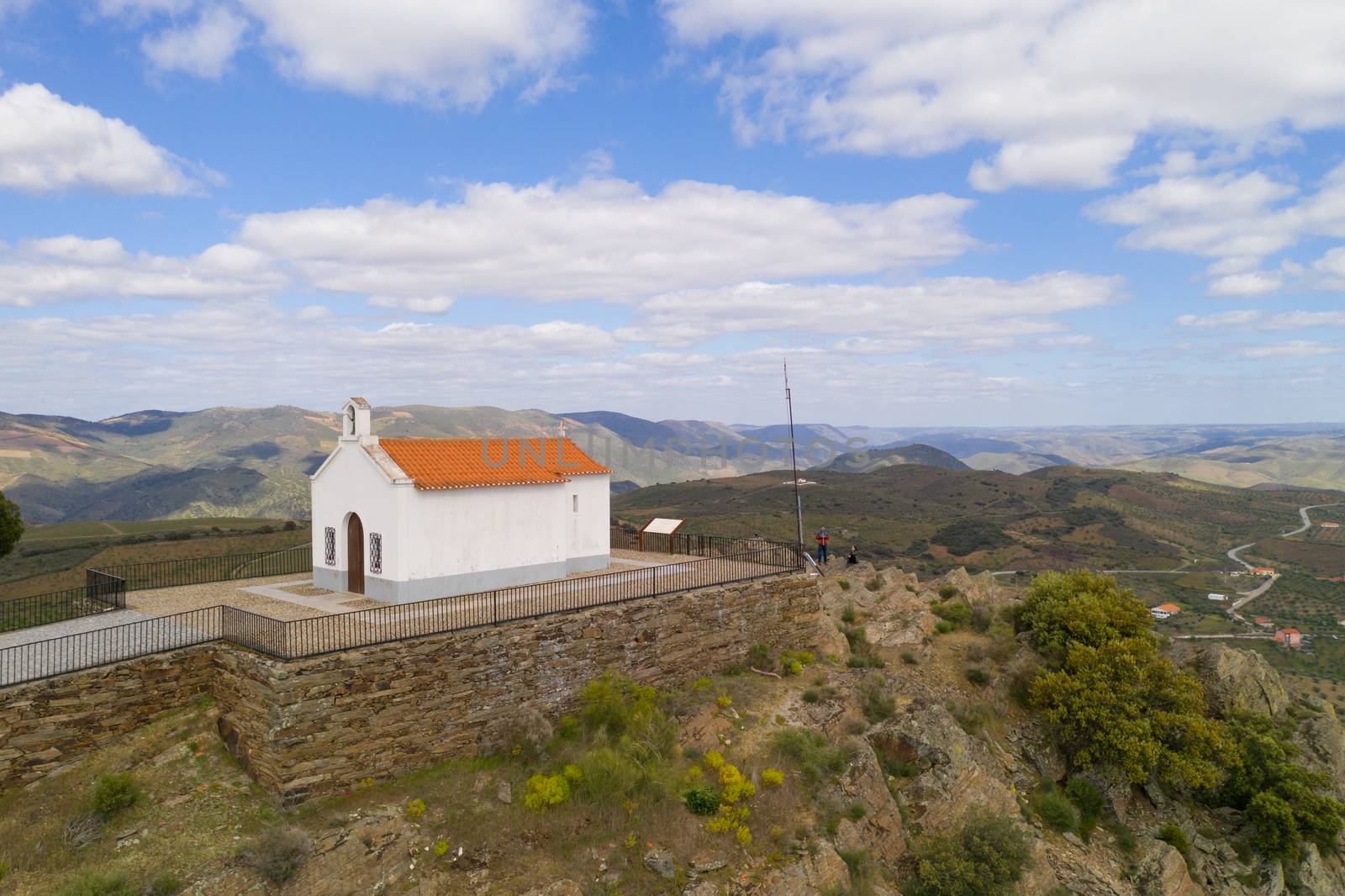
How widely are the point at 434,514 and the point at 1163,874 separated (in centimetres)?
1932

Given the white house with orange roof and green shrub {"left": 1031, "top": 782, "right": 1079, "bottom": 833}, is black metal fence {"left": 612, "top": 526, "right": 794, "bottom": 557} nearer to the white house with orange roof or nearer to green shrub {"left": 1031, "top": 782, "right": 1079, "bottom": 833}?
the white house with orange roof

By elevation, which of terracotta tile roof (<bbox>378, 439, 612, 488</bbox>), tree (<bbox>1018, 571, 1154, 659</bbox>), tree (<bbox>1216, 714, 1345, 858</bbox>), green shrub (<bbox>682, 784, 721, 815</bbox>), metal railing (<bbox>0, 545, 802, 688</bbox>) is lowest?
tree (<bbox>1216, 714, 1345, 858</bbox>)

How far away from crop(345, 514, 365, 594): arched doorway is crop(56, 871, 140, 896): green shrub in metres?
9.37

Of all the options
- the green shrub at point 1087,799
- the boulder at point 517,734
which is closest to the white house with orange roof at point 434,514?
the boulder at point 517,734

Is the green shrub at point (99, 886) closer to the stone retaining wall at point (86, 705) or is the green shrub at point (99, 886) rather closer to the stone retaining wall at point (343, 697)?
the stone retaining wall at point (343, 697)

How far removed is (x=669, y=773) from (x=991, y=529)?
68.4 m

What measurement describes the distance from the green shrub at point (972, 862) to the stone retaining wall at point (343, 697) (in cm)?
759

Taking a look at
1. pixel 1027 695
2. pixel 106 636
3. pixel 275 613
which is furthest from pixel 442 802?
pixel 1027 695

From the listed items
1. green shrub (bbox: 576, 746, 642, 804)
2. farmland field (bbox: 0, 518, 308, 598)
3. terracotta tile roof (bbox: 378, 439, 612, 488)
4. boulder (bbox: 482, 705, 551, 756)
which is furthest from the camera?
farmland field (bbox: 0, 518, 308, 598)

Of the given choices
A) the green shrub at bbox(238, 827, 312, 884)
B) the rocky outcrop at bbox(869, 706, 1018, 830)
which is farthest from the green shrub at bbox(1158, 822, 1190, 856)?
the green shrub at bbox(238, 827, 312, 884)

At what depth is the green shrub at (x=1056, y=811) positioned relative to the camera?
1759 centimetres

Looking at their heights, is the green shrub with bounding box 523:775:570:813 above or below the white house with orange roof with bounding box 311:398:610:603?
below

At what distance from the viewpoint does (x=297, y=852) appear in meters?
12.4

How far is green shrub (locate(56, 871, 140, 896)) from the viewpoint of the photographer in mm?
11062
